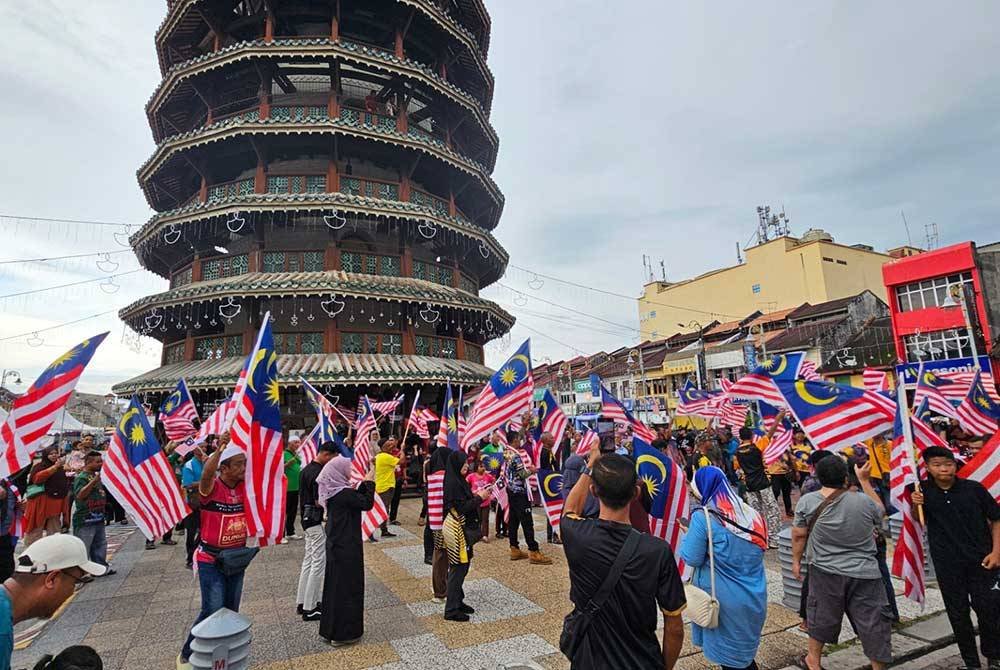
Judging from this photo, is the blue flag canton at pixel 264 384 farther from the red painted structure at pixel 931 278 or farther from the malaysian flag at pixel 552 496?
the red painted structure at pixel 931 278

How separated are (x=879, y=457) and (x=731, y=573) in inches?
301

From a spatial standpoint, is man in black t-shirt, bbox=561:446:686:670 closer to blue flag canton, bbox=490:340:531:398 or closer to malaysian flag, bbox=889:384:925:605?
malaysian flag, bbox=889:384:925:605

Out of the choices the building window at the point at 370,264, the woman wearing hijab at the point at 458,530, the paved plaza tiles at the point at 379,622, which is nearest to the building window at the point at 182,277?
the building window at the point at 370,264

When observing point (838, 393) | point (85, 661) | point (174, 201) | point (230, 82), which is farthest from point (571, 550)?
point (174, 201)

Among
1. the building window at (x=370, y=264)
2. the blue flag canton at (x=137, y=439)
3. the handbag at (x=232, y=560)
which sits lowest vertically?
the handbag at (x=232, y=560)

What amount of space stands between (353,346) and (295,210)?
4980 millimetres

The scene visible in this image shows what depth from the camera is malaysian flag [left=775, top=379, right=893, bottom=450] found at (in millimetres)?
6215

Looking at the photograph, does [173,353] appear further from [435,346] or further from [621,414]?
[621,414]

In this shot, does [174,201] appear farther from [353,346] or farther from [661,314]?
[661,314]

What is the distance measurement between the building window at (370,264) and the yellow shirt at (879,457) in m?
15.5

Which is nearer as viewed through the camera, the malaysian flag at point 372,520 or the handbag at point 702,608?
the handbag at point 702,608

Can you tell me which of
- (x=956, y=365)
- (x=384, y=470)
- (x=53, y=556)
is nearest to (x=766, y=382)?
(x=384, y=470)

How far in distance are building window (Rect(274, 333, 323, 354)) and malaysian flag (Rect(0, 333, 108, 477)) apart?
40.9 feet

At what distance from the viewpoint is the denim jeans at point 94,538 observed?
332 inches
